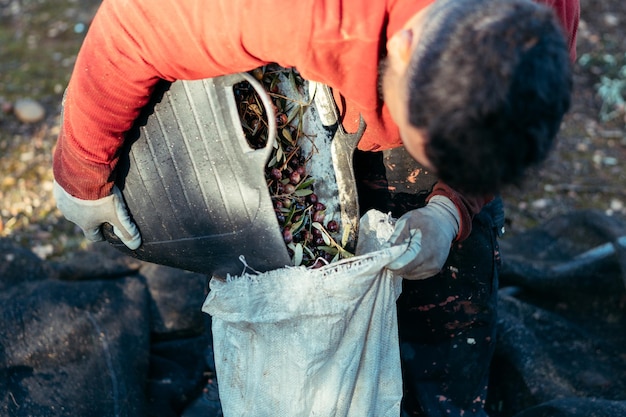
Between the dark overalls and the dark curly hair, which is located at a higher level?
the dark curly hair

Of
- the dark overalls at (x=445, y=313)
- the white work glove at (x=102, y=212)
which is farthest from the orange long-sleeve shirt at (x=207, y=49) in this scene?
the dark overalls at (x=445, y=313)

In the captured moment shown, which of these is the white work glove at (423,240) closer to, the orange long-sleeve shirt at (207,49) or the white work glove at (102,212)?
the orange long-sleeve shirt at (207,49)

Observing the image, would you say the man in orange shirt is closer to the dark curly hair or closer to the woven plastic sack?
the dark curly hair

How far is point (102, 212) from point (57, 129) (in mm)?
2583

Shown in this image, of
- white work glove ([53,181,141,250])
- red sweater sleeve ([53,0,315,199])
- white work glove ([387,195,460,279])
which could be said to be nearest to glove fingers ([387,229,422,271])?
white work glove ([387,195,460,279])

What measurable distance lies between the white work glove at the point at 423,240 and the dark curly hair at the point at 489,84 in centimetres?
35

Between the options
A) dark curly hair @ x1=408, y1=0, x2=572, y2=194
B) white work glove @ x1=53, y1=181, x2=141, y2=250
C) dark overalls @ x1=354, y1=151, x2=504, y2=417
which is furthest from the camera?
dark overalls @ x1=354, y1=151, x2=504, y2=417

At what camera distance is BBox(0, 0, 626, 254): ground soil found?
3361 millimetres

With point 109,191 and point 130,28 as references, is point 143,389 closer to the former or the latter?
point 109,191

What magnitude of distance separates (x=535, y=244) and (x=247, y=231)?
1.86m

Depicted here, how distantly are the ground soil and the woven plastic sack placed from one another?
4.77 feet

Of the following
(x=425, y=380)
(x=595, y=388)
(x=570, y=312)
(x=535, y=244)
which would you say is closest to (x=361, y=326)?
(x=425, y=380)

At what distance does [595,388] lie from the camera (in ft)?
7.52

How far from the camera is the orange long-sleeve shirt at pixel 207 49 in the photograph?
124cm
